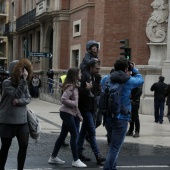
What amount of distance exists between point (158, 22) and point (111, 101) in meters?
16.0

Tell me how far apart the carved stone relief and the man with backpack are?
1555 centimetres

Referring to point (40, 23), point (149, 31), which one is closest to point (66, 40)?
point (40, 23)

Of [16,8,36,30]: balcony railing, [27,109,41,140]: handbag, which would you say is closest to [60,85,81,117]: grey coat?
[27,109,41,140]: handbag

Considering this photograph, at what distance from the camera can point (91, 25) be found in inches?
1072

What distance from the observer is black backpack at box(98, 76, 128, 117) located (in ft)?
22.1

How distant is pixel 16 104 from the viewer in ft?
21.5

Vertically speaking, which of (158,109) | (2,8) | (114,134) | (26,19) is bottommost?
(158,109)

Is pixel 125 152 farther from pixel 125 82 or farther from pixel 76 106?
pixel 125 82

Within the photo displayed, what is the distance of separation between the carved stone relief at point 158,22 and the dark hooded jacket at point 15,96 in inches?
636

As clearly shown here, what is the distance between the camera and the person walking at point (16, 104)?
655 cm

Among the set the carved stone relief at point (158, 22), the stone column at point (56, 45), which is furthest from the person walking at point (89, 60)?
the stone column at point (56, 45)

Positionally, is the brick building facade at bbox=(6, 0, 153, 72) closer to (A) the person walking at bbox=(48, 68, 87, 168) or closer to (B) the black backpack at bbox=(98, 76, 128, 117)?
(A) the person walking at bbox=(48, 68, 87, 168)

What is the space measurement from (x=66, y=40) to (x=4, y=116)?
2468 cm

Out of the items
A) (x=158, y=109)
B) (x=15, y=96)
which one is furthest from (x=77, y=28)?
(x=15, y=96)
